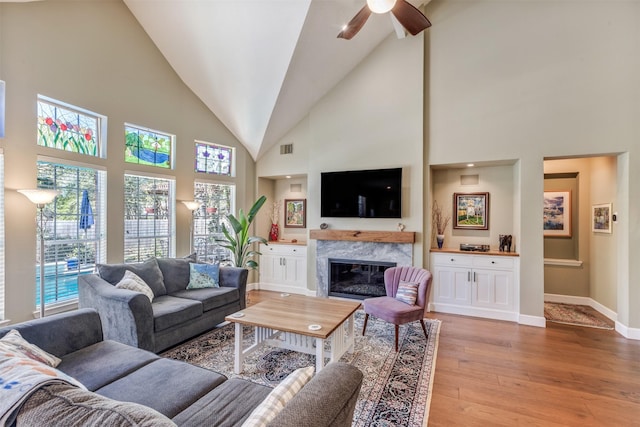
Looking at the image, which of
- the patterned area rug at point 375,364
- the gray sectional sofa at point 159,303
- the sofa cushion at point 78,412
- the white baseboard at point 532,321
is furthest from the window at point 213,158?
the white baseboard at point 532,321

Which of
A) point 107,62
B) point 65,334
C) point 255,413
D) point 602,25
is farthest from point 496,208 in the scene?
point 107,62

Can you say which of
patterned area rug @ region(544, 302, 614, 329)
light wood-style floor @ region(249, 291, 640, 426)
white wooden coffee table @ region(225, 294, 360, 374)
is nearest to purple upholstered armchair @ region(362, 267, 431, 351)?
white wooden coffee table @ region(225, 294, 360, 374)

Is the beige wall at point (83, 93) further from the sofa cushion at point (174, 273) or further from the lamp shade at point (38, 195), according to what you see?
the sofa cushion at point (174, 273)

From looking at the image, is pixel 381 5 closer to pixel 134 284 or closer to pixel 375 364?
pixel 375 364

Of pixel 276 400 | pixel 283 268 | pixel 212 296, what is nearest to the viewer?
pixel 276 400

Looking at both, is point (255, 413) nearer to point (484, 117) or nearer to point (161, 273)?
point (161, 273)

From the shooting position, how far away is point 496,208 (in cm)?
488

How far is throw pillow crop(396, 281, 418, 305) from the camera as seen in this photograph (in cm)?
362

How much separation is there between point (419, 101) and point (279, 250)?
369 cm

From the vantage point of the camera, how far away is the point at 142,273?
11.9 feet

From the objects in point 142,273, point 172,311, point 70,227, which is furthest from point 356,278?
point 70,227

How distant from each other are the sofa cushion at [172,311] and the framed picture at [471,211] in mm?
4220

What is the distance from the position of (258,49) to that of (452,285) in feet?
15.1

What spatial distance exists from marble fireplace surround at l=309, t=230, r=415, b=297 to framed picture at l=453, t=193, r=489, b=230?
1020 millimetres
